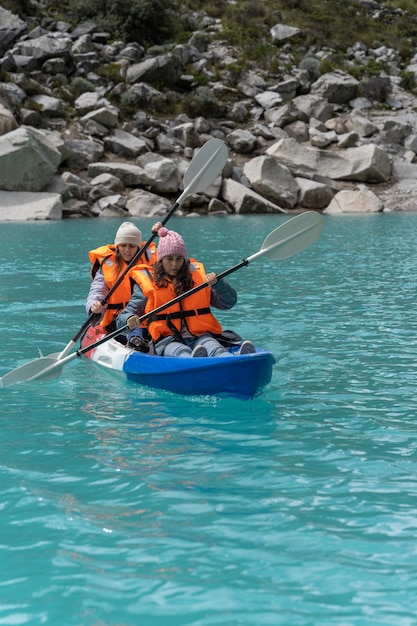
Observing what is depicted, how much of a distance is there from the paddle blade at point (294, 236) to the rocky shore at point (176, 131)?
59.4 feet

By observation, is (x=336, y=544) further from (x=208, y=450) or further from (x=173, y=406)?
(x=173, y=406)

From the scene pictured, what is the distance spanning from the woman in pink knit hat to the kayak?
193mm

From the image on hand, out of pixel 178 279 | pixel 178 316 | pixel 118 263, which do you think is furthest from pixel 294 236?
pixel 118 263

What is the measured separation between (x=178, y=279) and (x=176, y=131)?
967 inches

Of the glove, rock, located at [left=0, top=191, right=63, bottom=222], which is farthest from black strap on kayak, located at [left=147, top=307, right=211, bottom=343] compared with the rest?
rock, located at [left=0, top=191, right=63, bottom=222]

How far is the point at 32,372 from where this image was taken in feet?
19.0

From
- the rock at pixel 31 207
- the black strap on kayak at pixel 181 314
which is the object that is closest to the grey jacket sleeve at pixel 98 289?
the black strap on kayak at pixel 181 314

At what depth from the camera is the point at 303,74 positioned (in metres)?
34.8

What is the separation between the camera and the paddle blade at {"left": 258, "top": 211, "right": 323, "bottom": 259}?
19.3ft

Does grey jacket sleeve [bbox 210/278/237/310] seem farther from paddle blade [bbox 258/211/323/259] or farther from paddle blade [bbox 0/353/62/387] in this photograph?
paddle blade [bbox 0/353/62/387]

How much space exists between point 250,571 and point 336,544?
42 centimetres

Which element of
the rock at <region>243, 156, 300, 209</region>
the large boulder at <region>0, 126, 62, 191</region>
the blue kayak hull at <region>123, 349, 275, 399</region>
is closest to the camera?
the blue kayak hull at <region>123, 349, 275, 399</region>

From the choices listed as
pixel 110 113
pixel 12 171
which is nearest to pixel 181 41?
pixel 110 113

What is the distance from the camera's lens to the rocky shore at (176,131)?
24.6 m
